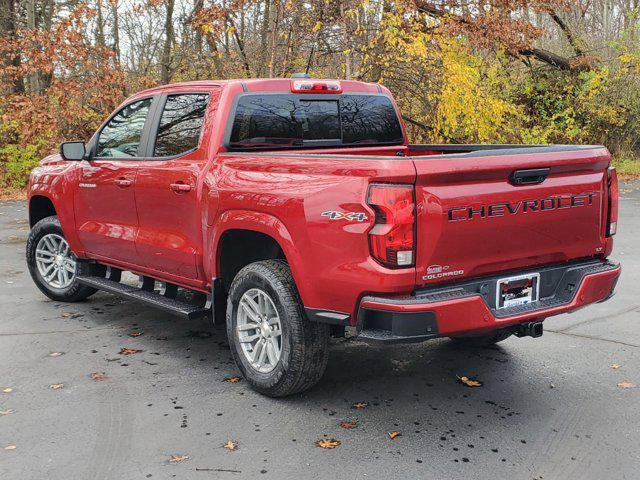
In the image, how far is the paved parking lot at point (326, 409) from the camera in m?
3.72

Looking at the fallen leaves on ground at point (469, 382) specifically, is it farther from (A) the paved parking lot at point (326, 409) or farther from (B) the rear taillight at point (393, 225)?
(B) the rear taillight at point (393, 225)

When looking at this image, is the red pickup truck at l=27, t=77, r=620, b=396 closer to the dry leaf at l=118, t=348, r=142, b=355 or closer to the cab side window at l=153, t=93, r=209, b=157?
the cab side window at l=153, t=93, r=209, b=157

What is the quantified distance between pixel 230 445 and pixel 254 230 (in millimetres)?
1339

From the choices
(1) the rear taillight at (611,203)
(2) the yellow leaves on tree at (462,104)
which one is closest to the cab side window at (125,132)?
(1) the rear taillight at (611,203)

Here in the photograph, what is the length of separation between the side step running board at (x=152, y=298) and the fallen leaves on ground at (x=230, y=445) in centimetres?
132

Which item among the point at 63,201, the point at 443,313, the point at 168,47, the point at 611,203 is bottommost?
the point at 443,313

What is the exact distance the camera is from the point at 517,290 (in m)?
4.22

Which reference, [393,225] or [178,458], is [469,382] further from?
[178,458]

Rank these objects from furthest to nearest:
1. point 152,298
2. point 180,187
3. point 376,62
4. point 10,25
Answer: point 10,25 → point 376,62 → point 152,298 → point 180,187

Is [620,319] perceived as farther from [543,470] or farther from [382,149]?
[543,470]

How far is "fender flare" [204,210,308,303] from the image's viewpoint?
169 inches

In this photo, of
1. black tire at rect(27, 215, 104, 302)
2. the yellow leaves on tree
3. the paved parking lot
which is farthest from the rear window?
the yellow leaves on tree

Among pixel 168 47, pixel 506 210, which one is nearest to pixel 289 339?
pixel 506 210

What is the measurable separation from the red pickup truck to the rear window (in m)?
0.01
